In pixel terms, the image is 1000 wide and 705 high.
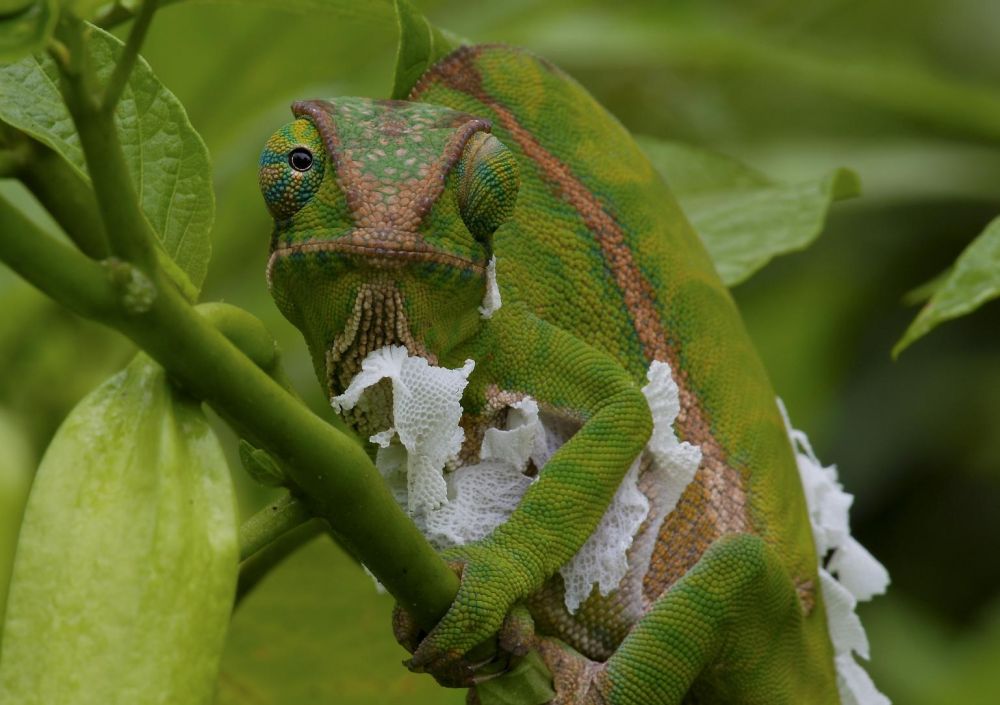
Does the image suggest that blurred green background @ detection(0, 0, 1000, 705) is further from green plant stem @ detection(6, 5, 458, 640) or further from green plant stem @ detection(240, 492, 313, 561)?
green plant stem @ detection(6, 5, 458, 640)

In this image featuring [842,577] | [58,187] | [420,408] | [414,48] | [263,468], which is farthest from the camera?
[842,577]

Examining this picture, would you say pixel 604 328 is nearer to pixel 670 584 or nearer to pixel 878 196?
pixel 670 584

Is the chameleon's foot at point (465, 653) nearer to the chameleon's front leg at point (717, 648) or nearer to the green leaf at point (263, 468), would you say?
the chameleon's front leg at point (717, 648)

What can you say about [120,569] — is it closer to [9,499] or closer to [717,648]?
[9,499]

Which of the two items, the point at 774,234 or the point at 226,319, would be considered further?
the point at 774,234

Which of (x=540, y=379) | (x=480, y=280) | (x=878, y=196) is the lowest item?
(x=878, y=196)

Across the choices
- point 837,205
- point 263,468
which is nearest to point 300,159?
point 263,468

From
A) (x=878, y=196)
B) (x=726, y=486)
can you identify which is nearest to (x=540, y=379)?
(x=726, y=486)
